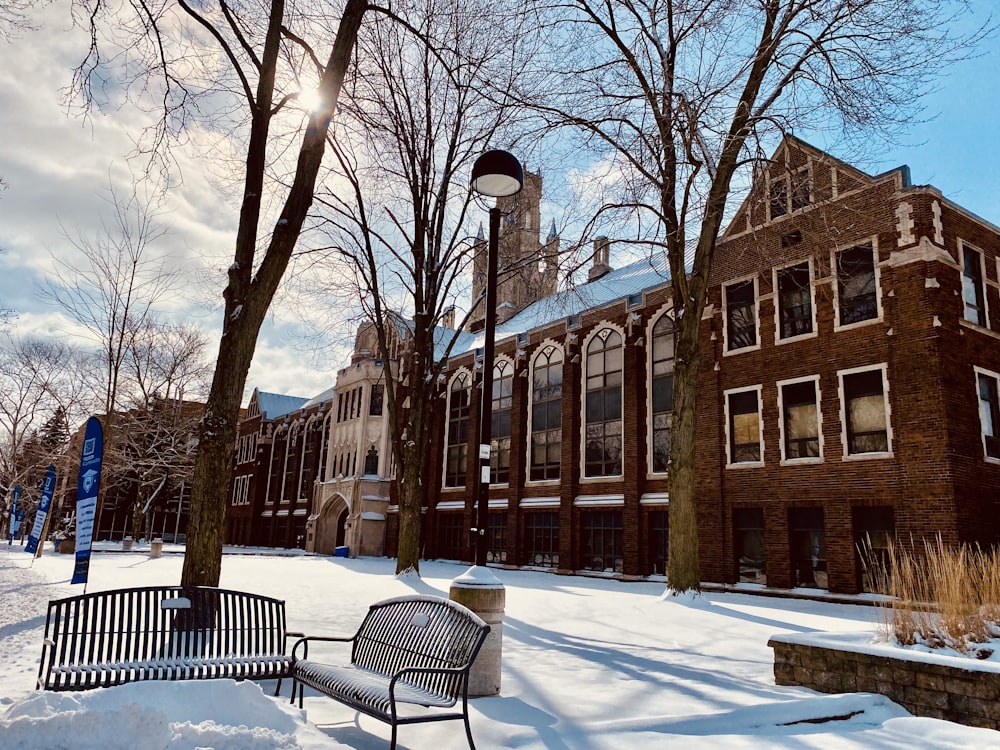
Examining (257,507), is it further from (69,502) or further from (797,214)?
(797,214)

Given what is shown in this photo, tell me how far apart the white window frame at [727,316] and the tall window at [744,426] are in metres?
1.29

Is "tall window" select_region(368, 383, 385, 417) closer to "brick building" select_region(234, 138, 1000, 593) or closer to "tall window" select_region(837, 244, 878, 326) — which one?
"brick building" select_region(234, 138, 1000, 593)

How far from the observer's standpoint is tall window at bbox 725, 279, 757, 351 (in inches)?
821

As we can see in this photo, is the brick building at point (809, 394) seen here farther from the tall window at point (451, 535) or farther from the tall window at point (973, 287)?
the tall window at point (451, 535)

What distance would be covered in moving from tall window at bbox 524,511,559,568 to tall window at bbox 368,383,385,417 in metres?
14.3

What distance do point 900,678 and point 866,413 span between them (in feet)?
42.9

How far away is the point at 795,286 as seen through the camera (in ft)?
65.5

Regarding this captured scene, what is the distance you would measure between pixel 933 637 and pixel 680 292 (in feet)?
33.5

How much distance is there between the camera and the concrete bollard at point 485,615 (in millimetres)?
6086

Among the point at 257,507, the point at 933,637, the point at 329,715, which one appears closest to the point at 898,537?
the point at 933,637

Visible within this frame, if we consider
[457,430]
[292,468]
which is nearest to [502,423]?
[457,430]

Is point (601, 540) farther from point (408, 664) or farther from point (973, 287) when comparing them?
point (408, 664)

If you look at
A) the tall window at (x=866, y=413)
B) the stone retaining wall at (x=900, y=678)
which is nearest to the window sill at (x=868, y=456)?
the tall window at (x=866, y=413)

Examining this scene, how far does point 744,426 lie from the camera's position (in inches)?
802
